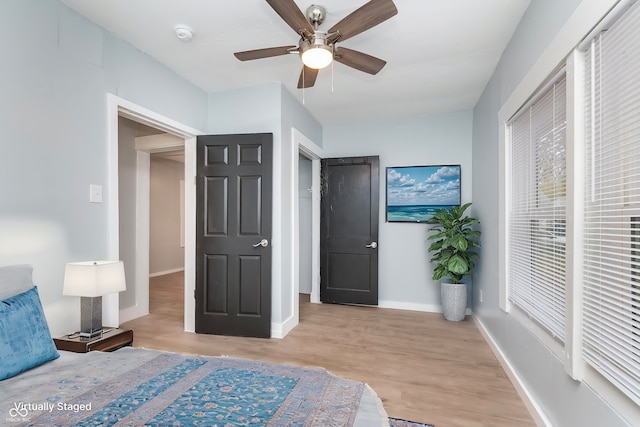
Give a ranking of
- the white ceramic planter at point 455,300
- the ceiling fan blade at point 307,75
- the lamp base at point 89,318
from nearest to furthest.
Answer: the lamp base at point 89,318 < the ceiling fan blade at point 307,75 < the white ceramic planter at point 455,300

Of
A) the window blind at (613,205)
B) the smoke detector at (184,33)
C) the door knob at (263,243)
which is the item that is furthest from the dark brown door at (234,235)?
the window blind at (613,205)

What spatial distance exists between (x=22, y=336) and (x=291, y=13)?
209 cm

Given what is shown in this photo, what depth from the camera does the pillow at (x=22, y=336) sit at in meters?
1.38

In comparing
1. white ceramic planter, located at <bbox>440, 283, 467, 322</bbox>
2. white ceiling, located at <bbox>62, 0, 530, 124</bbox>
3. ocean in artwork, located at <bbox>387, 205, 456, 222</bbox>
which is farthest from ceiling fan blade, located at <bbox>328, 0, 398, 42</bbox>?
white ceramic planter, located at <bbox>440, 283, 467, 322</bbox>

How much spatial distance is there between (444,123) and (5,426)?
4621 mm

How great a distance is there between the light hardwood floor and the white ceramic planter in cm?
13

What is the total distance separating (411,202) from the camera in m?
4.38

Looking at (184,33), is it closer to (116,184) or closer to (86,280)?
(116,184)

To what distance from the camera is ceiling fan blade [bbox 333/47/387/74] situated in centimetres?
218

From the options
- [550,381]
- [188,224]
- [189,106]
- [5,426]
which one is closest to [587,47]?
[550,381]

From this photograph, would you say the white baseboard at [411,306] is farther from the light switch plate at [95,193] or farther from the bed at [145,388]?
the light switch plate at [95,193]

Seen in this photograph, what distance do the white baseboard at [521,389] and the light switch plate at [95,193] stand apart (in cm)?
319

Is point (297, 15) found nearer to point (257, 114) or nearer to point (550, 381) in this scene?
point (257, 114)

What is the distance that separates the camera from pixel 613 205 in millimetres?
1273
